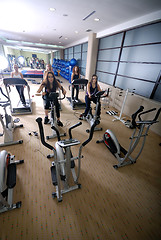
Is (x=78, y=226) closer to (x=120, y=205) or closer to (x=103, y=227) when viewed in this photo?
(x=103, y=227)

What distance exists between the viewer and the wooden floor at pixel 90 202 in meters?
1.29

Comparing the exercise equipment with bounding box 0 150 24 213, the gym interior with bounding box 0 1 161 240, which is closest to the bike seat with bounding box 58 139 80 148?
the gym interior with bounding box 0 1 161 240

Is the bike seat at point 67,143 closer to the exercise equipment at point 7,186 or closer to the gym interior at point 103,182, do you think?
the gym interior at point 103,182

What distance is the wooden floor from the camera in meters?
1.29

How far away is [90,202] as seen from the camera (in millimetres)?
1568

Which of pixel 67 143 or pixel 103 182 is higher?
pixel 67 143

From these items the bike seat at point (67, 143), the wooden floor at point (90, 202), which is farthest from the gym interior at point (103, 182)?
the bike seat at point (67, 143)

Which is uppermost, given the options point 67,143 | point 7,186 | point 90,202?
point 67,143

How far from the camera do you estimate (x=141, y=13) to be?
3.15 meters

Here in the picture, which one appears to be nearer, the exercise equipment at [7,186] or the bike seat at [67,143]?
the bike seat at [67,143]

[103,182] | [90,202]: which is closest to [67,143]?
[90,202]

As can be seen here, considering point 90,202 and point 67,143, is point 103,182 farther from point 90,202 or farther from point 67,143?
point 67,143

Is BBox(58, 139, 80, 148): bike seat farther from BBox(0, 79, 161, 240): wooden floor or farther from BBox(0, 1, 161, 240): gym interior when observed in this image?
BBox(0, 79, 161, 240): wooden floor

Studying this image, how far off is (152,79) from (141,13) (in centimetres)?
190
